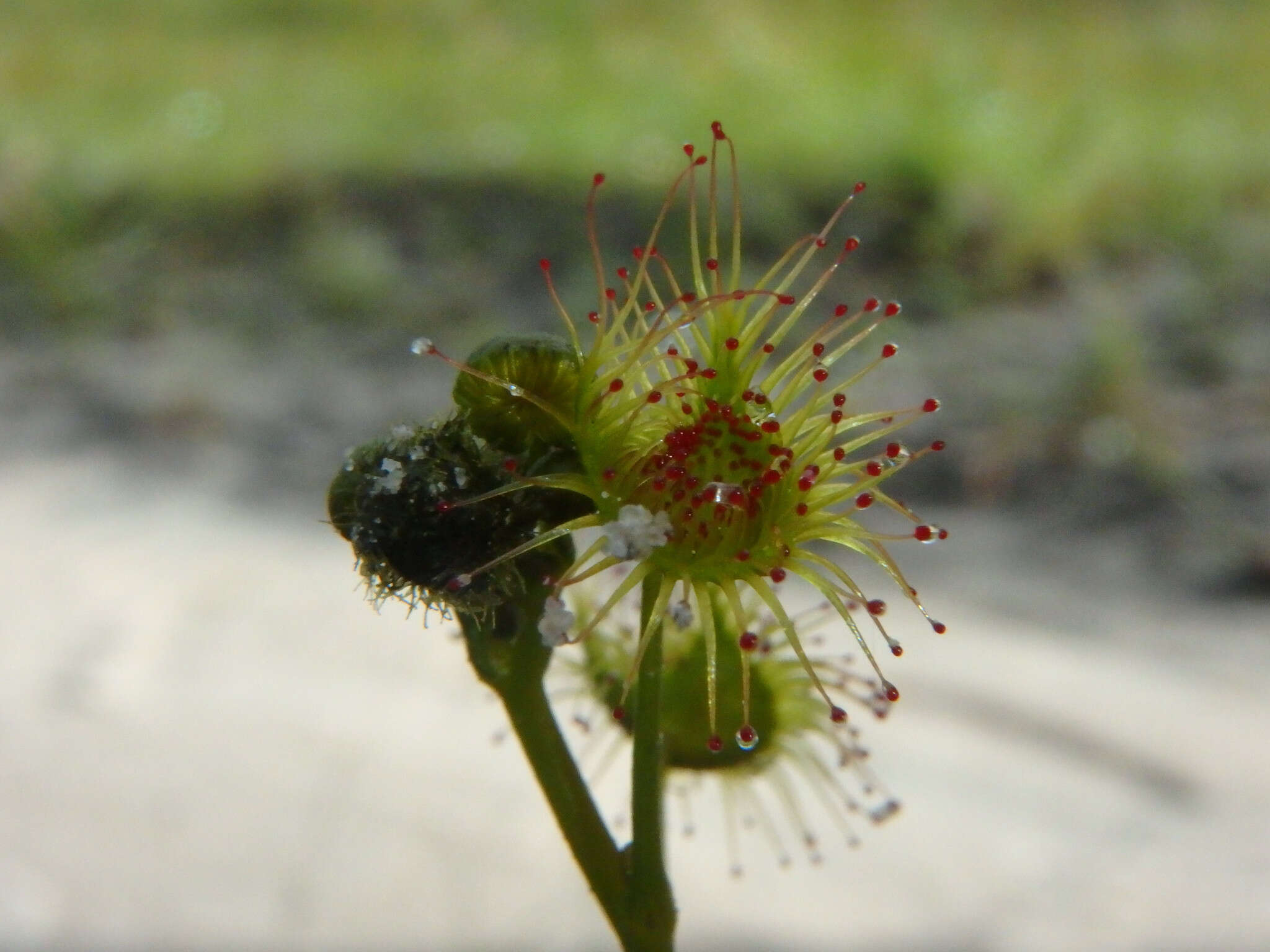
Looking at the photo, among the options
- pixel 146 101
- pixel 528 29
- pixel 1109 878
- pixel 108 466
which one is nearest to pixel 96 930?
pixel 1109 878

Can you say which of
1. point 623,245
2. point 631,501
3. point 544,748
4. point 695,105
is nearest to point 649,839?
point 544,748

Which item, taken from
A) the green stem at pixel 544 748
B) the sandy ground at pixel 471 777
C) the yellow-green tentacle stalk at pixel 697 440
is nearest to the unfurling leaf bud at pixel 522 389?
the yellow-green tentacle stalk at pixel 697 440

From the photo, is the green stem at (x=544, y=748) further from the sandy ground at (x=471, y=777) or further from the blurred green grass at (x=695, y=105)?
the blurred green grass at (x=695, y=105)

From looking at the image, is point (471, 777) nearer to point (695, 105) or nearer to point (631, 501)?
point (631, 501)

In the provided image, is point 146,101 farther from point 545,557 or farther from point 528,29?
point 545,557

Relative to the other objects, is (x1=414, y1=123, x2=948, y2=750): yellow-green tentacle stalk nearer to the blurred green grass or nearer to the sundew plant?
the sundew plant

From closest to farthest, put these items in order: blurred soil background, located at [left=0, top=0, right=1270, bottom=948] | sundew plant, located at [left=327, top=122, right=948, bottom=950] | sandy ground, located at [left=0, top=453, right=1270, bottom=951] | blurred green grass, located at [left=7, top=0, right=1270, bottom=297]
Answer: sundew plant, located at [left=327, top=122, right=948, bottom=950], sandy ground, located at [left=0, top=453, right=1270, bottom=951], blurred soil background, located at [left=0, top=0, right=1270, bottom=948], blurred green grass, located at [left=7, top=0, right=1270, bottom=297]

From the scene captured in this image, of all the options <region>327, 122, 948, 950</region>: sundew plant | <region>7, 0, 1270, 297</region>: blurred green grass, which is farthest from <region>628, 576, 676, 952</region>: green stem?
<region>7, 0, 1270, 297</region>: blurred green grass

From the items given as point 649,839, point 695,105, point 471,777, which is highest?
point 695,105
